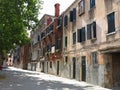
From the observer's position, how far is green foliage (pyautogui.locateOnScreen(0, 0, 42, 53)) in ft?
75.4

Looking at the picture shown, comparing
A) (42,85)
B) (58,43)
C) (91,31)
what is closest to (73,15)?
(91,31)

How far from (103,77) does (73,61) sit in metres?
8.36

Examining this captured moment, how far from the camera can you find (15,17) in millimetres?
23906

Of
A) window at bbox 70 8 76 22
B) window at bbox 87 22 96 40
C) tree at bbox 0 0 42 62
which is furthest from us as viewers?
window at bbox 70 8 76 22

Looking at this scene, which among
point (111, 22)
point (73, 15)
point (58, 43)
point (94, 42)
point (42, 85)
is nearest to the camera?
point (111, 22)

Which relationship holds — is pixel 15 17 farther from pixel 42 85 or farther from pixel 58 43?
pixel 58 43

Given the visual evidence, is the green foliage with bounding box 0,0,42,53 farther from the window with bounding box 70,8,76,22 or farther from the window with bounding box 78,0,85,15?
the window with bounding box 78,0,85,15

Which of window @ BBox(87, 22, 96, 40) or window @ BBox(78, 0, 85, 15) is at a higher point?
window @ BBox(78, 0, 85, 15)

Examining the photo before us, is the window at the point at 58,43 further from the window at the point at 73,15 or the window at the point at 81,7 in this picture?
the window at the point at 81,7

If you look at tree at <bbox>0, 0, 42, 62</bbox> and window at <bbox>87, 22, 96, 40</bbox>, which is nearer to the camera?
window at <bbox>87, 22, 96, 40</bbox>

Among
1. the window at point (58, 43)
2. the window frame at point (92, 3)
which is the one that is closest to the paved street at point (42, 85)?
the window frame at point (92, 3)

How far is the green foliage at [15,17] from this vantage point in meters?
23.0

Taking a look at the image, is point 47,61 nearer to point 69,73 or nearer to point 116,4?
point 69,73

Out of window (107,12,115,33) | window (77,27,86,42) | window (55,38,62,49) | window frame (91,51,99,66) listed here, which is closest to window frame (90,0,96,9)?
window (77,27,86,42)
